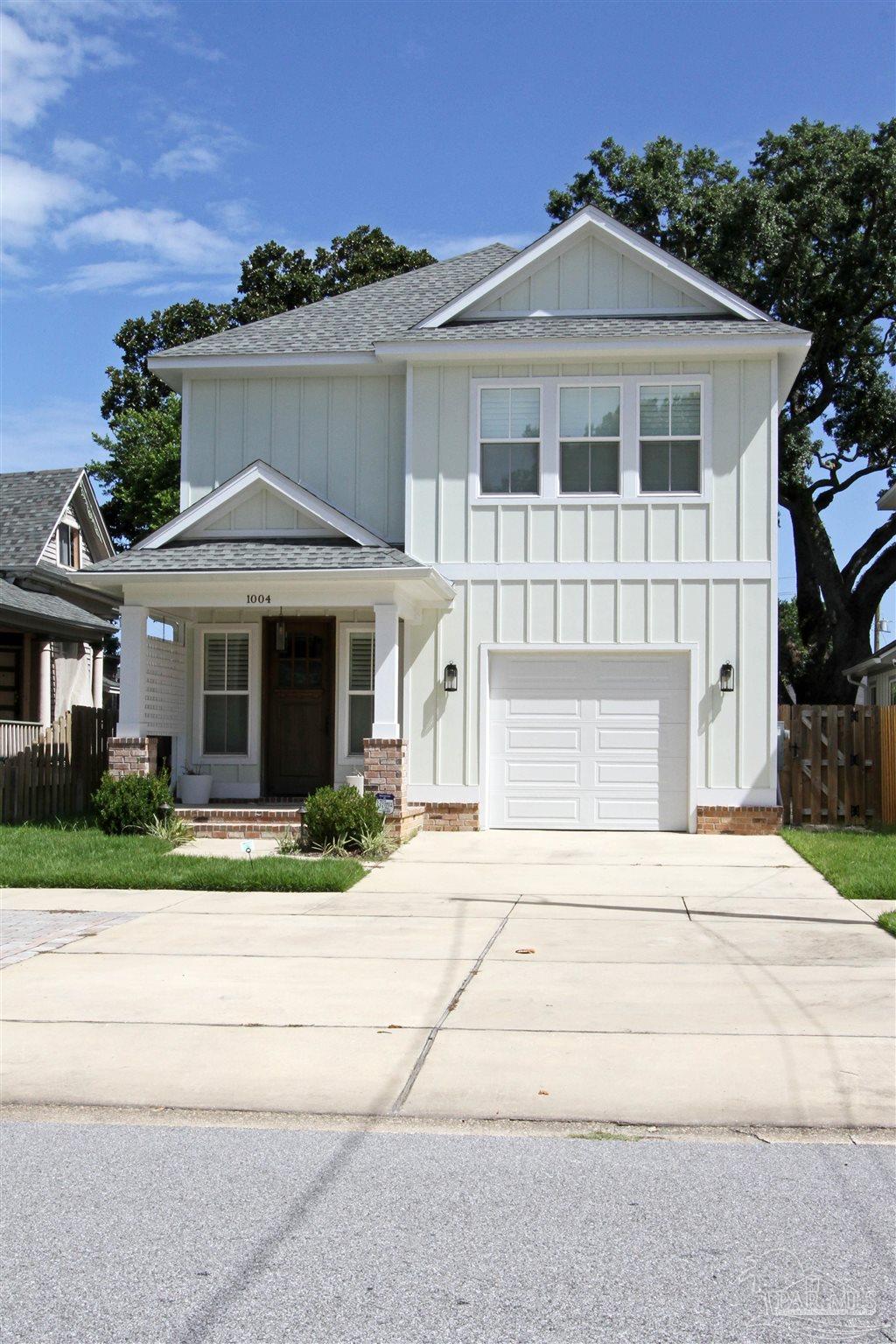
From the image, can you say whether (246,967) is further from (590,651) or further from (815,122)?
(815,122)

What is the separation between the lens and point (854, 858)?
1340cm

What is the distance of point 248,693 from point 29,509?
11.8 metres

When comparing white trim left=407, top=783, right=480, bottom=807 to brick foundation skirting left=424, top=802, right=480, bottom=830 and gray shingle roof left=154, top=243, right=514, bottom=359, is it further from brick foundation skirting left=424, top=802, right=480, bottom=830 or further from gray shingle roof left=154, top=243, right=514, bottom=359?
gray shingle roof left=154, top=243, right=514, bottom=359

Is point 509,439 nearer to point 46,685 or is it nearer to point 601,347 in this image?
point 601,347

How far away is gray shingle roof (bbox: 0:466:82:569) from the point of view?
2539cm

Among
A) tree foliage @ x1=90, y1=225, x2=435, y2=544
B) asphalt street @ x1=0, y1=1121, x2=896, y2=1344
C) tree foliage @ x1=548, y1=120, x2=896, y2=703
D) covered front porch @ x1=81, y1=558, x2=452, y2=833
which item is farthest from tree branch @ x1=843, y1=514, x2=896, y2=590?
asphalt street @ x1=0, y1=1121, x2=896, y2=1344

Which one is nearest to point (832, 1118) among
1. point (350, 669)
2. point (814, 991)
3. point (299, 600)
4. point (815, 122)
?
point (814, 991)

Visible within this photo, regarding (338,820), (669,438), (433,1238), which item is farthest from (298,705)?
(433,1238)

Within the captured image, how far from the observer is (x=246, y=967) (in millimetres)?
8438

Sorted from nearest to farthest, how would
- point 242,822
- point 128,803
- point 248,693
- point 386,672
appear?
point 128,803, point 386,672, point 242,822, point 248,693

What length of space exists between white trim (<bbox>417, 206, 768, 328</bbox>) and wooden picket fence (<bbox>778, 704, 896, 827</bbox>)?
18.3 feet

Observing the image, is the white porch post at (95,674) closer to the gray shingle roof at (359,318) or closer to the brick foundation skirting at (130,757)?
the gray shingle roof at (359,318)

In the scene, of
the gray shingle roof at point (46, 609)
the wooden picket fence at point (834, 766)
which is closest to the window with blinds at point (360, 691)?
the wooden picket fence at point (834, 766)

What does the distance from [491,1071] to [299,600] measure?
34.6 feet
